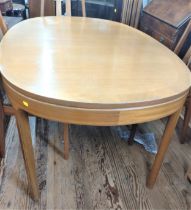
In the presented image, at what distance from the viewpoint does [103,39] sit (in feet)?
4.36

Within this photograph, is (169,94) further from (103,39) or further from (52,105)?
(103,39)

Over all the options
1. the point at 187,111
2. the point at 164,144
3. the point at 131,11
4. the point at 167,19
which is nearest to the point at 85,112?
the point at 164,144

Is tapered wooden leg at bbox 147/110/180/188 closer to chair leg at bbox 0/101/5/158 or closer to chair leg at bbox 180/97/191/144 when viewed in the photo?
chair leg at bbox 180/97/191/144

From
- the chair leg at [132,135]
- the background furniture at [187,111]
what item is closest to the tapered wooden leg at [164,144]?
the chair leg at [132,135]

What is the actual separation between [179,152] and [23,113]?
1.22 metres

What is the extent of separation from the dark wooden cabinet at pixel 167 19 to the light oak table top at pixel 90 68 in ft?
1.80

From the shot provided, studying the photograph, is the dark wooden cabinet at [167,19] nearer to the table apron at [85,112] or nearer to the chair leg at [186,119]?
the chair leg at [186,119]

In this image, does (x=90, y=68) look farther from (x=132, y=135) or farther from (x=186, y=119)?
(x=186, y=119)

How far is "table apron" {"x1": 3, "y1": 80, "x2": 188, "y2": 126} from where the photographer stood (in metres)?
0.74

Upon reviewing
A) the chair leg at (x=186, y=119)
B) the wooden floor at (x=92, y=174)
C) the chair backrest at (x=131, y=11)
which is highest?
the chair backrest at (x=131, y=11)

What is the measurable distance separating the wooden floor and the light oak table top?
723 millimetres

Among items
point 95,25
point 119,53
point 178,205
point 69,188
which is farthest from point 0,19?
point 178,205

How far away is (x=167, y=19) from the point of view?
1.92 m

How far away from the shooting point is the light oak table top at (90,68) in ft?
2.45
